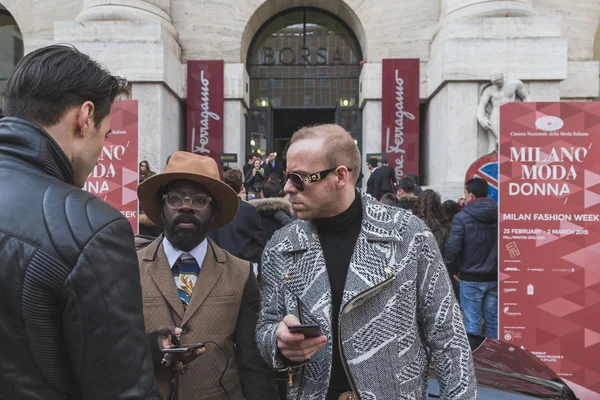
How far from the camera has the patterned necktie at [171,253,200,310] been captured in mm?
2299

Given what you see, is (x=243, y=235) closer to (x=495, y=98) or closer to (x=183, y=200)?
(x=183, y=200)

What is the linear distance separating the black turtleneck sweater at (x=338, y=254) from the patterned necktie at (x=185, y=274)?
0.63 m

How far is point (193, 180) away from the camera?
2504 mm

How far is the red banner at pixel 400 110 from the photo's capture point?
46.1 feet

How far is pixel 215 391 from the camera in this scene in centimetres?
217

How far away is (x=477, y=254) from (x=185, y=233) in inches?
166

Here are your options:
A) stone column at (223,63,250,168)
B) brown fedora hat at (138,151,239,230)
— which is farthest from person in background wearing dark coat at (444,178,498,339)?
stone column at (223,63,250,168)

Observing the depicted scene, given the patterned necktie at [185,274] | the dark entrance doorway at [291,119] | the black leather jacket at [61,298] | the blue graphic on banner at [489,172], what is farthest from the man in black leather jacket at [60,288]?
the dark entrance doorway at [291,119]

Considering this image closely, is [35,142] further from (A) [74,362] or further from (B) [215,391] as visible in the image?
(B) [215,391]

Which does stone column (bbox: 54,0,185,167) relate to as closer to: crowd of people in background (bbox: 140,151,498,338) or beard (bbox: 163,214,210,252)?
crowd of people in background (bbox: 140,151,498,338)

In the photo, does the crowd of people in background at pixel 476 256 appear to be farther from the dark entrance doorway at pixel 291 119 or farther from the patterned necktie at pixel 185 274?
the dark entrance doorway at pixel 291 119

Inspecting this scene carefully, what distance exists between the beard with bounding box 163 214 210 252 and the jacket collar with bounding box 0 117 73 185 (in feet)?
3.76

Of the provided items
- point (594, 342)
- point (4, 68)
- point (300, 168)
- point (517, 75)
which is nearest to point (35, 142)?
point (300, 168)

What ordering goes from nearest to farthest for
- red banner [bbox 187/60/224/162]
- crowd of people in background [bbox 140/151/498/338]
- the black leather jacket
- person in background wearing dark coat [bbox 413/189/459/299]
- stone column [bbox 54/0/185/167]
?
A: the black leather jacket
crowd of people in background [bbox 140/151/498/338]
person in background wearing dark coat [bbox 413/189/459/299]
stone column [bbox 54/0/185/167]
red banner [bbox 187/60/224/162]
